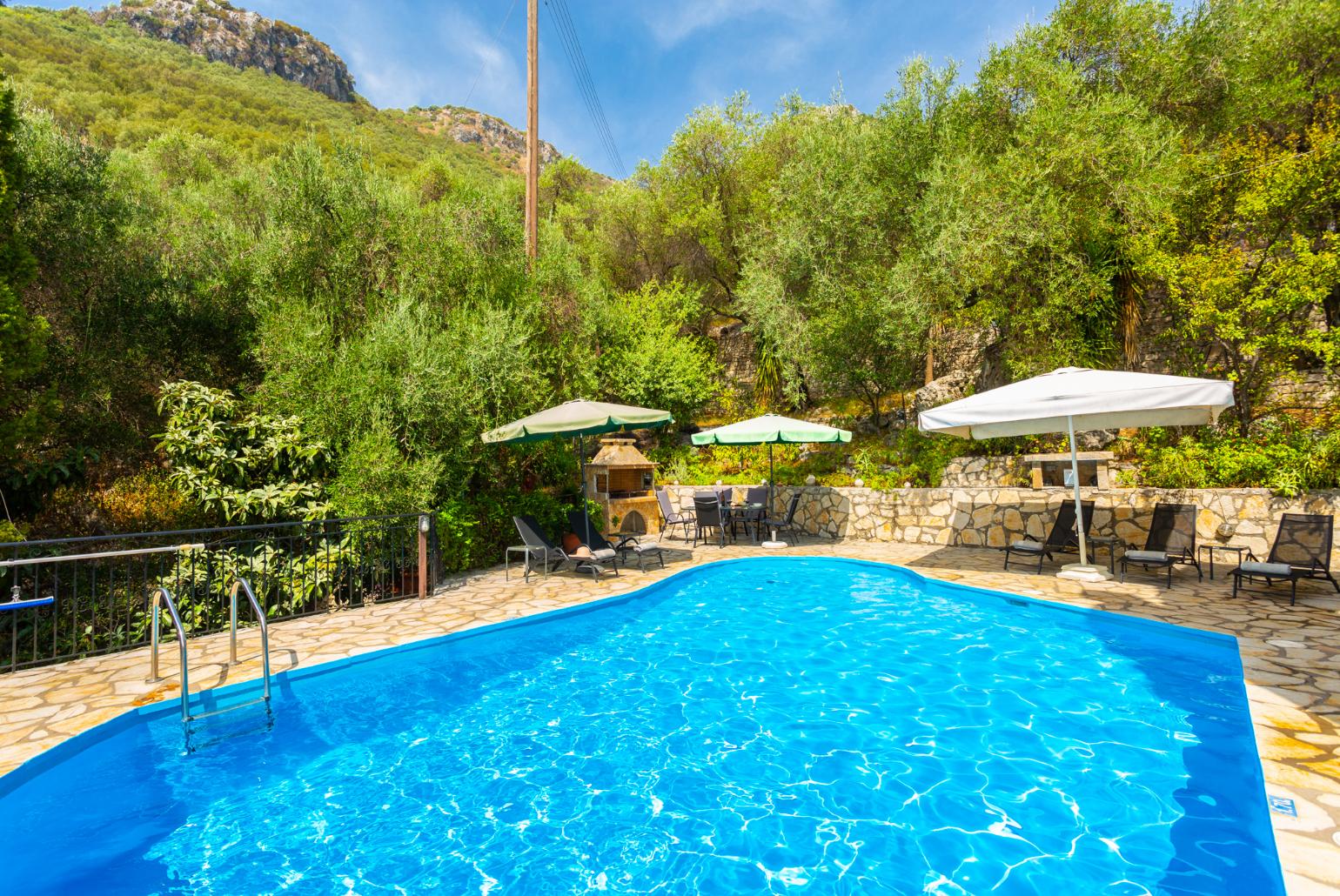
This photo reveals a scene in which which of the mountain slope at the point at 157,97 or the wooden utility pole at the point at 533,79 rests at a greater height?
the mountain slope at the point at 157,97

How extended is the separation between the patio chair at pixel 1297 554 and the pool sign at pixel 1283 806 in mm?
5644

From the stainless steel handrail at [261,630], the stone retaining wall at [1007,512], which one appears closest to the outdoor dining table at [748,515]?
the stone retaining wall at [1007,512]

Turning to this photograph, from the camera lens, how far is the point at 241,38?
5278cm

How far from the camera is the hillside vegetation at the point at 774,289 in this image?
8719mm

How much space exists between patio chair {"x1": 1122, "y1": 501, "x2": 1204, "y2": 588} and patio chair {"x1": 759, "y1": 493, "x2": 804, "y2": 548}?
5.80m

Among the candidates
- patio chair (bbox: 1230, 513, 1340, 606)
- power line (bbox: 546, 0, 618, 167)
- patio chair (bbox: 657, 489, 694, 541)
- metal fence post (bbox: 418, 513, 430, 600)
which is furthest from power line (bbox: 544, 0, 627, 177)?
patio chair (bbox: 1230, 513, 1340, 606)

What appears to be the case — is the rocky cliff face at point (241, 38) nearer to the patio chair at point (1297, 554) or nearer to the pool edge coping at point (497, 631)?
the pool edge coping at point (497, 631)

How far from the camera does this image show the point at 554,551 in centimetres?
936

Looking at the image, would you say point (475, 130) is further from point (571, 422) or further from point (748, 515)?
point (571, 422)

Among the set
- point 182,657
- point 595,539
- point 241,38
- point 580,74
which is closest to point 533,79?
point 580,74

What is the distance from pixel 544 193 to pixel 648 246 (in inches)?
317

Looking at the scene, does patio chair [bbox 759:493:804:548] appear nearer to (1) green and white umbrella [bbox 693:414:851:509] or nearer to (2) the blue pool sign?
(1) green and white umbrella [bbox 693:414:851:509]

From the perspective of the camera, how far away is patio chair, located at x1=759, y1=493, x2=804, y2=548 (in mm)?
12586

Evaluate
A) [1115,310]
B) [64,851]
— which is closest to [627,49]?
[1115,310]
